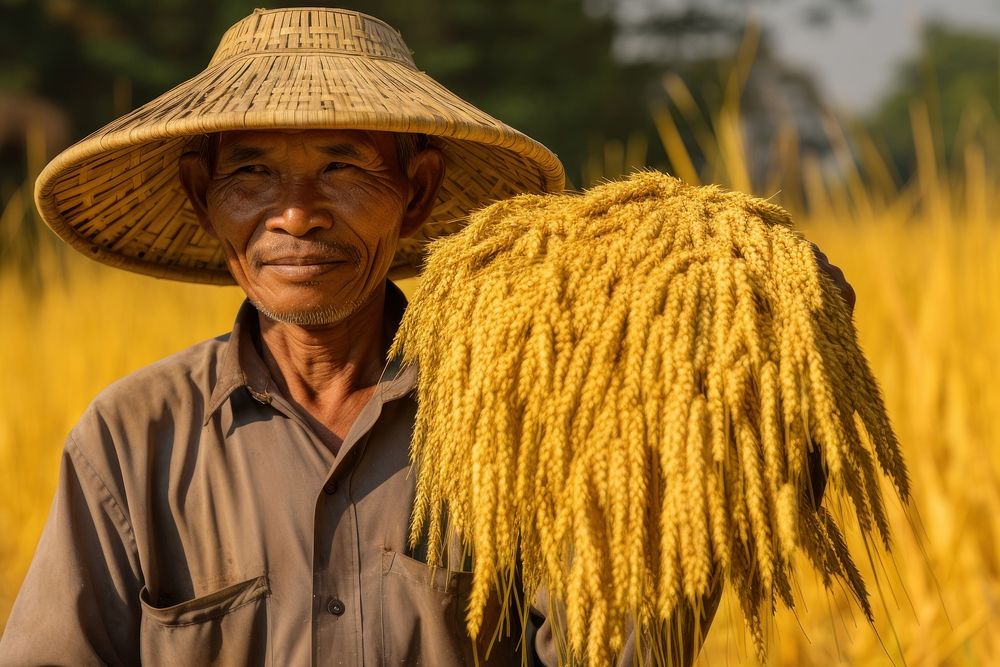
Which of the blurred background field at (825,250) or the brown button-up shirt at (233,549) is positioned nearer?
the brown button-up shirt at (233,549)

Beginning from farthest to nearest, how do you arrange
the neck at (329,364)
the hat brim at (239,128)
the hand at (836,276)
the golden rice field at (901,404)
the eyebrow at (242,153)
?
the golden rice field at (901,404)
the neck at (329,364)
the eyebrow at (242,153)
the hat brim at (239,128)
the hand at (836,276)

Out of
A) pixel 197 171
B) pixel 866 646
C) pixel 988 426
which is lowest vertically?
pixel 866 646

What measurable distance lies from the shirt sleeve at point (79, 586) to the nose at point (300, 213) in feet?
1.60

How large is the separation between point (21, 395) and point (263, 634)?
3599 mm

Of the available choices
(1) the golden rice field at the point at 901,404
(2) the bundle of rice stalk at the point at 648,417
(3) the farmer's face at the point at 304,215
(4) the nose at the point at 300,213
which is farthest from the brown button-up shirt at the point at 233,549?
(1) the golden rice field at the point at 901,404

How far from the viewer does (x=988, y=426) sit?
3363mm

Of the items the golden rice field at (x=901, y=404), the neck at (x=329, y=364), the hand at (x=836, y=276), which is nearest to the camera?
the hand at (x=836, y=276)

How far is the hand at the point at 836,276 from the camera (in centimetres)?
140

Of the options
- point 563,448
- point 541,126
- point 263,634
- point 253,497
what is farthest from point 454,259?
point 541,126

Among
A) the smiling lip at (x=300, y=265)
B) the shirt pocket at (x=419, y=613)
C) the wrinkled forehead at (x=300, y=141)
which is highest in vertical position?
the wrinkled forehead at (x=300, y=141)

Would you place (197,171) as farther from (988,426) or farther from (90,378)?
(90,378)

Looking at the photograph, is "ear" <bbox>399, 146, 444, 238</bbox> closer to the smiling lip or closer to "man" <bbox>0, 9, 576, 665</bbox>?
"man" <bbox>0, 9, 576, 665</bbox>

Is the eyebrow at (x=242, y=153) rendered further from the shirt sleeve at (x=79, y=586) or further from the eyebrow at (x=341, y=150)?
the shirt sleeve at (x=79, y=586)

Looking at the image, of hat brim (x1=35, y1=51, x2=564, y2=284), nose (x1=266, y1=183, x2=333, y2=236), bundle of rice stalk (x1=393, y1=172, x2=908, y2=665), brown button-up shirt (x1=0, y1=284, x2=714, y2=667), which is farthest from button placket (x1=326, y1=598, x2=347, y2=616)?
hat brim (x1=35, y1=51, x2=564, y2=284)
